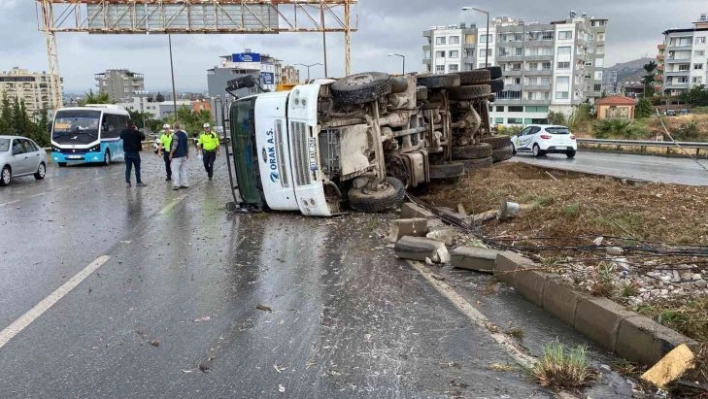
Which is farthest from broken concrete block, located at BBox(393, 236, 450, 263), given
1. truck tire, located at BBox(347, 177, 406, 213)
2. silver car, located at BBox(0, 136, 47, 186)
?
silver car, located at BBox(0, 136, 47, 186)

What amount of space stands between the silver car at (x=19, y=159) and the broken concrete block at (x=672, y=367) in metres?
17.2

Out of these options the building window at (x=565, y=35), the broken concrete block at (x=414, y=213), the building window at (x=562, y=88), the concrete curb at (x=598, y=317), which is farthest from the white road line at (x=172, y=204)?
the building window at (x=565, y=35)

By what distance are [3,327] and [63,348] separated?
872mm

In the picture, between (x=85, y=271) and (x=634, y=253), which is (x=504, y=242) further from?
(x=85, y=271)

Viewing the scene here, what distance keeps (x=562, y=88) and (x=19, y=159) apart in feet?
304

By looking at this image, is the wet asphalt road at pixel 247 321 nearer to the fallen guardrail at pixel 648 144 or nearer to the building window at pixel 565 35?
the fallen guardrail at pixel 648 144

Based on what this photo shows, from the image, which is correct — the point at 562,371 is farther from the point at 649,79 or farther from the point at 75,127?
the point at 649,79

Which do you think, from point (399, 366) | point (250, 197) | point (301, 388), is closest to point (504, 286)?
point (399, 366)

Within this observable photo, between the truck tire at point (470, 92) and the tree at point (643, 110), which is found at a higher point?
the truck tire at point (470, 92)

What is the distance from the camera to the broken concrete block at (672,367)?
12.2ft

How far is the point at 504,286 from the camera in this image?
597 centimetres

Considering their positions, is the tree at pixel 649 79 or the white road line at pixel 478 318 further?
the tree at pixel 649 79

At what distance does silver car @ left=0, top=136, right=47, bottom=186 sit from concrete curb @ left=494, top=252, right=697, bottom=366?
614 inches

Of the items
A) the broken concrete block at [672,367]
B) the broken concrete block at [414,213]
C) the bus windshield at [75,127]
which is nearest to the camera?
the broken concrete block at [672,367]
